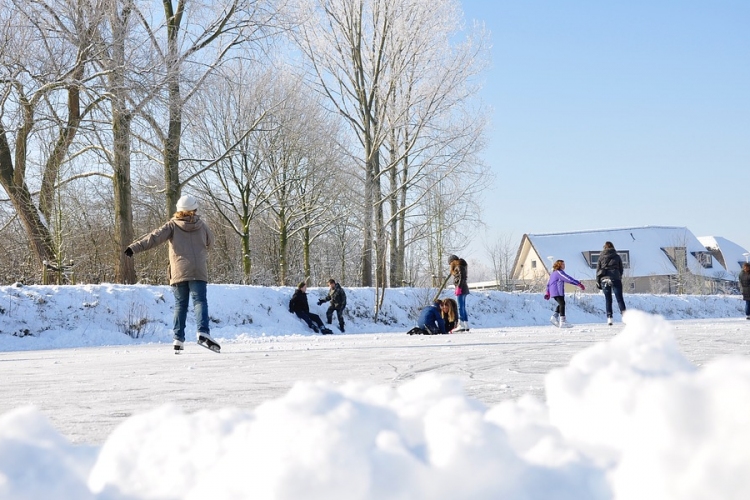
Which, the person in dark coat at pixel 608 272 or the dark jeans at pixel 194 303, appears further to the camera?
the person in dark coat at pixel 608 272

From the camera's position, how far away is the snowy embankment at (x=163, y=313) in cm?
1534

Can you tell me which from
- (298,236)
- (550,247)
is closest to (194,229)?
(298,236)

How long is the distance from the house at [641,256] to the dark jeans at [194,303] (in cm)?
4849

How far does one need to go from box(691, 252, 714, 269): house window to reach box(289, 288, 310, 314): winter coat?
49678 millimetres

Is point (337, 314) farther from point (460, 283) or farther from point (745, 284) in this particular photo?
point (745, 284)

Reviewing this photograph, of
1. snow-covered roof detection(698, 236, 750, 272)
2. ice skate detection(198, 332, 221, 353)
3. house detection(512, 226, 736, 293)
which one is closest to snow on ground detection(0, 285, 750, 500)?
ice skate detection(198, 332, 221, 353)

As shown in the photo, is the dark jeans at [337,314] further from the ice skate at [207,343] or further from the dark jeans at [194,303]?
the ice skate at [207,343]

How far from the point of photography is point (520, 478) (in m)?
1.11

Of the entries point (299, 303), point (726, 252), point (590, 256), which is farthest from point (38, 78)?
point (726, 252)

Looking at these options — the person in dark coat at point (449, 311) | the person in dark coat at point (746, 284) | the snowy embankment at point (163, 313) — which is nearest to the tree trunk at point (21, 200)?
the snowy embankment at point (163, 313)

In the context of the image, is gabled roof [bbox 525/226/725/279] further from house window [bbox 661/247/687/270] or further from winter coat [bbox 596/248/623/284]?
winter coat [bbox 596/248/623/284]

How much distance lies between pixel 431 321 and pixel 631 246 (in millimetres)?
49910

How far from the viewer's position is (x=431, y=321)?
15.2m

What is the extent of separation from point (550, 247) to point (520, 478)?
62954mm
